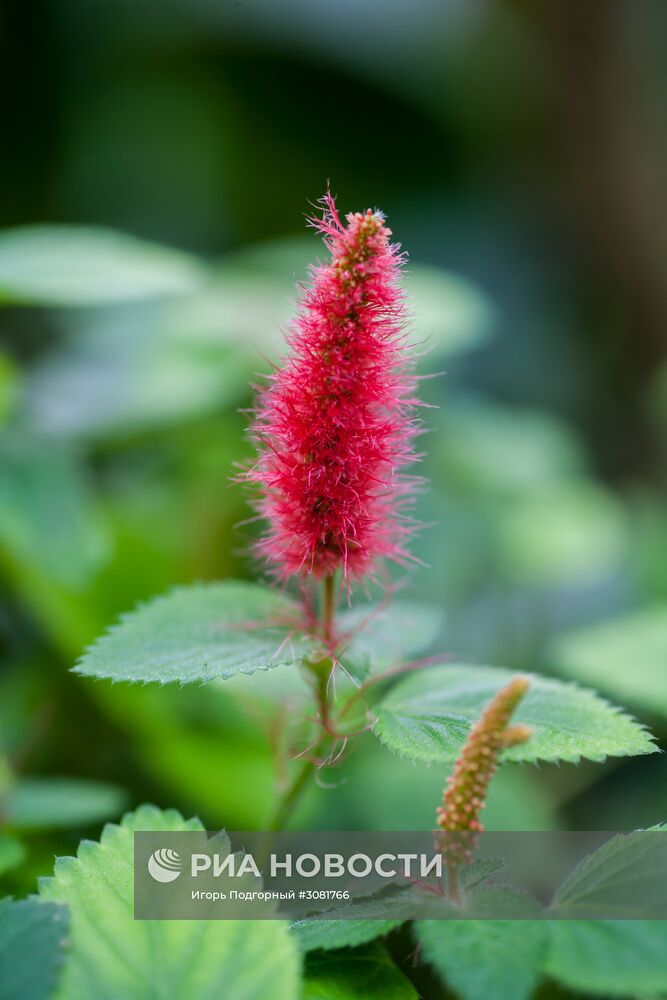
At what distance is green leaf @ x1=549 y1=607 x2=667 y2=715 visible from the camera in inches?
36.8

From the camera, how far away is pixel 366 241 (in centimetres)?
54

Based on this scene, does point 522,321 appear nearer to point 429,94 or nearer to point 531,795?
point 429,94

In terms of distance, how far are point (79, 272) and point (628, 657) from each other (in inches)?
30.2

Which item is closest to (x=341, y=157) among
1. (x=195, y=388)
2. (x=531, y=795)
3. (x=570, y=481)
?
(x=570, y=481)

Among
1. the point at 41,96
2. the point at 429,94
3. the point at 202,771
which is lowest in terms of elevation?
the point at 202,771

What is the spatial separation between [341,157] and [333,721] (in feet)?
8.52

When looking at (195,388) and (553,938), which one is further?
(195,388)

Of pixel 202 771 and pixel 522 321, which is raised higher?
pixel 522 321

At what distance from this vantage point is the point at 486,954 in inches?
17.4

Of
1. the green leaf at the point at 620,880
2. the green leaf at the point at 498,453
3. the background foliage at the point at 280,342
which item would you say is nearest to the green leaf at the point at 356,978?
the background foliage at the point at 280,342

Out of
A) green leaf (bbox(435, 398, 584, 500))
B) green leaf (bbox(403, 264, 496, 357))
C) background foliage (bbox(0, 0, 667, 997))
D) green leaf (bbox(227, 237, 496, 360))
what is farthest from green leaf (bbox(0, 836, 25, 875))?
green leaf (bbox(435, 398, 584, 500))

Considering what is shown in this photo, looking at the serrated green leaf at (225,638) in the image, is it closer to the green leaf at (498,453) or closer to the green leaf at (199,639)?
the green leaf at (199,639)

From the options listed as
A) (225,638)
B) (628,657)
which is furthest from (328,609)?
(628,657)

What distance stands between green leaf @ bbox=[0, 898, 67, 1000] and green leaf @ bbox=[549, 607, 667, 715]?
0.62 metres
